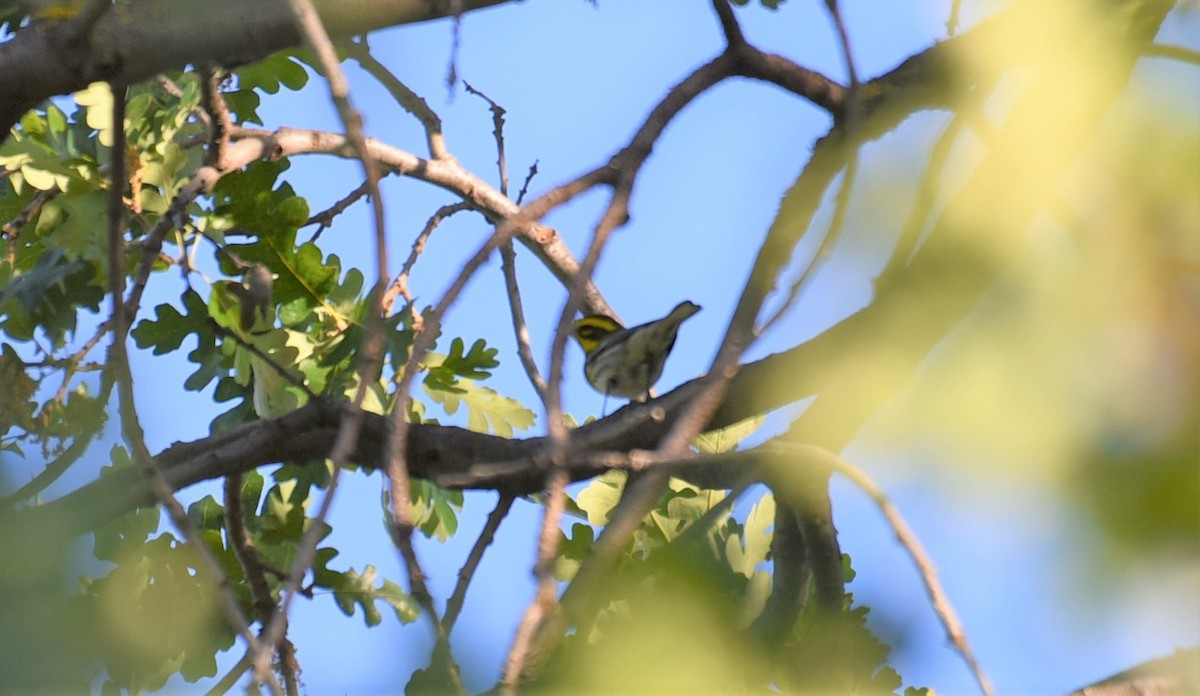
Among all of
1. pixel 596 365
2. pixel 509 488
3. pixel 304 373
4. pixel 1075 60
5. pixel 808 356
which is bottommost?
pixel 1075 60

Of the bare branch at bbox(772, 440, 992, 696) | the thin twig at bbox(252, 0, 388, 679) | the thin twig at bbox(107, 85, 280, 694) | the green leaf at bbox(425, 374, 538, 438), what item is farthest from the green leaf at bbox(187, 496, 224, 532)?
the bare branch at bbox(772, 440, 992, 696)

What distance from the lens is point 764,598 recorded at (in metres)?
1.80

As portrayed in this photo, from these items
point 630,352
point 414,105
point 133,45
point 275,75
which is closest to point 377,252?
point 133,45

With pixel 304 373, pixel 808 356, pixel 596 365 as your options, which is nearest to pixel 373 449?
pixel 304 373

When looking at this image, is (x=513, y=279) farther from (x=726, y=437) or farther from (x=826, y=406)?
(x=826, y=406)

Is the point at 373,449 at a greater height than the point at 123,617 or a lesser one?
greater

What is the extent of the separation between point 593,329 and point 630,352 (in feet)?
2.31

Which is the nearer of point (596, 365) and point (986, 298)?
point (986, 298)

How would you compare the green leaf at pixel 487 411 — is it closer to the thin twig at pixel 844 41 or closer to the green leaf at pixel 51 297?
the green leaf at pixel 51 297

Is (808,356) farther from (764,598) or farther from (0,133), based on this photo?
(0,133)

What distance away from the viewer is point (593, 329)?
6.12 meters

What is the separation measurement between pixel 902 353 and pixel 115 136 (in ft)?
6.48

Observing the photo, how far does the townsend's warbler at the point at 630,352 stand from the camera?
5285 millimetres

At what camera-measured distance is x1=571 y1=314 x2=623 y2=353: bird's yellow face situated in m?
5.61
